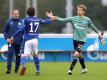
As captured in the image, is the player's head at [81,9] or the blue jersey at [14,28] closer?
the player's head at [81,9]

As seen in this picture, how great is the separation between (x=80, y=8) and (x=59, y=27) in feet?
198

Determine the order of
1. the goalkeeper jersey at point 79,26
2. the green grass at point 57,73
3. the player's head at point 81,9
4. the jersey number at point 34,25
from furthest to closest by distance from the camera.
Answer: the goalkeeper jersey at point 79,26, the player's head at point 81,9, the jersey number at point 34,25, the green grass at point 57,73

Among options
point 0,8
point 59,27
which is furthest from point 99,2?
point 0,8

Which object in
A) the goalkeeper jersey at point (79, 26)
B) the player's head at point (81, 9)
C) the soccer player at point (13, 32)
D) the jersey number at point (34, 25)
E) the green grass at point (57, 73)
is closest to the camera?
the green grass at point (57, 73)

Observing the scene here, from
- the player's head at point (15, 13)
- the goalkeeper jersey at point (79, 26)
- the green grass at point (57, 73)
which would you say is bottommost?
the green grass at point (57, 73)

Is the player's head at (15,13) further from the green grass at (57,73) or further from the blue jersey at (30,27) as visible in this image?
the green grass at (57,73)

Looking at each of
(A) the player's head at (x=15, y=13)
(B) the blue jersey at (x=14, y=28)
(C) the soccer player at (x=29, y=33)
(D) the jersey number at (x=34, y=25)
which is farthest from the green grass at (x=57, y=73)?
(A) the player's head at (x=15, y=13)

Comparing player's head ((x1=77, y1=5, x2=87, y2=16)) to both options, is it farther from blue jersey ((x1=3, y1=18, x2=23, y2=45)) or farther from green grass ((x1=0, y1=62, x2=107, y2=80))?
blue jersey ((x1=3, y1=18, x2=23, y2=45))

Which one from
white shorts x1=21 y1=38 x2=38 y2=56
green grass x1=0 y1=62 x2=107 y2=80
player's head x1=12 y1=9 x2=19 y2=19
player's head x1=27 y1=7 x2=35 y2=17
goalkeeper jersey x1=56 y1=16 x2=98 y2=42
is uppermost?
player's head x1=27 y1=7 x2=35 y2=17

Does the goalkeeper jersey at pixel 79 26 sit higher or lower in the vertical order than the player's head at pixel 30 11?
lower

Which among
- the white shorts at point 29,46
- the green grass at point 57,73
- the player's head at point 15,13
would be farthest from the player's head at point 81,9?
the player's head at point 15,13

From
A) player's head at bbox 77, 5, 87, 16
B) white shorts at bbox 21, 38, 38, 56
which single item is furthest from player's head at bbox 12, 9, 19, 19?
player's head at bbox 77, 5, 87, 16

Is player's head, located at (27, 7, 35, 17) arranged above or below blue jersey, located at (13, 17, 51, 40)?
above

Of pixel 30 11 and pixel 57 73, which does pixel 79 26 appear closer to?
pixel 30 11
